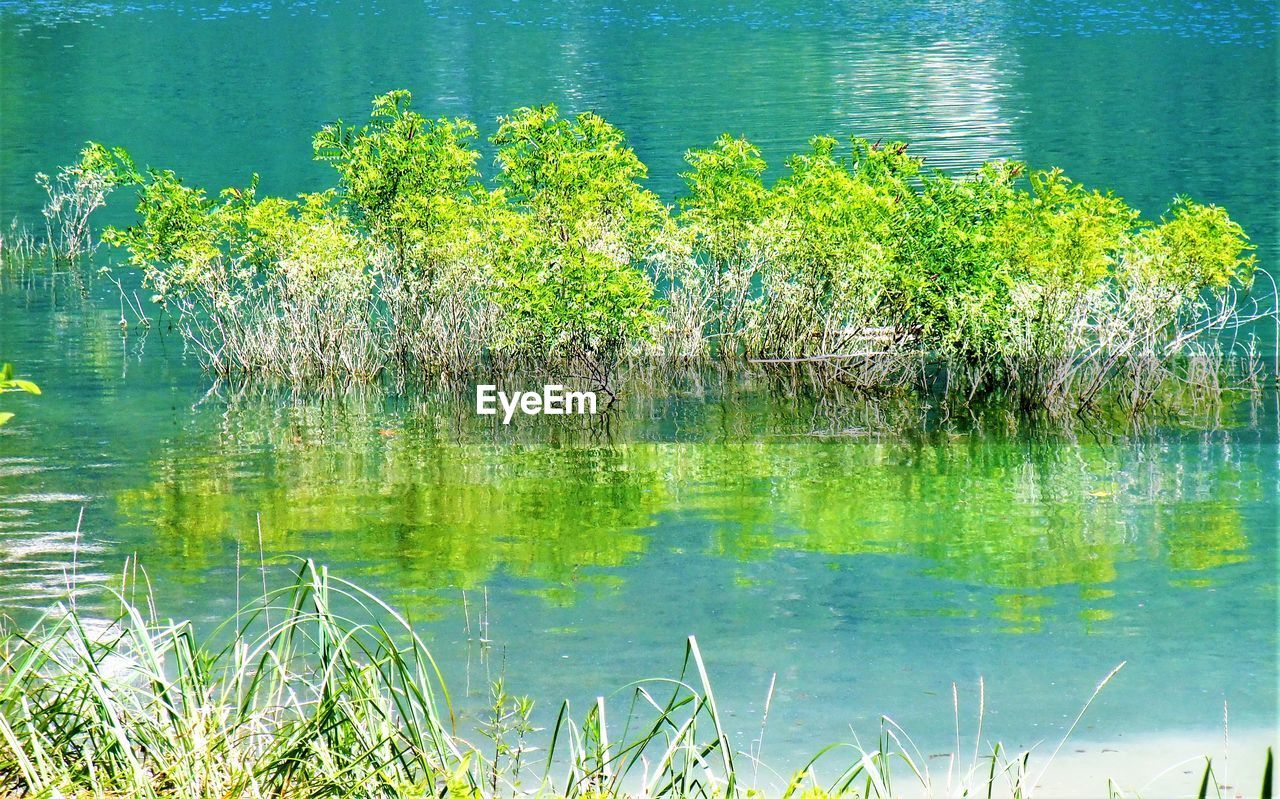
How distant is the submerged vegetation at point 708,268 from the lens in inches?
637

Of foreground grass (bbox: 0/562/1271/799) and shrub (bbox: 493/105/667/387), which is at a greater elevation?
shrub (bbox: 493/105/667/387)

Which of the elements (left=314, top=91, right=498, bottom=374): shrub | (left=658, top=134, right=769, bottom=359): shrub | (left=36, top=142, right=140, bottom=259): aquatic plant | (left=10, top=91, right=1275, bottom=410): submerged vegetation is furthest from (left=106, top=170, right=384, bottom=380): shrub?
(left=658, top=134, right=769, bottom=359): shrub

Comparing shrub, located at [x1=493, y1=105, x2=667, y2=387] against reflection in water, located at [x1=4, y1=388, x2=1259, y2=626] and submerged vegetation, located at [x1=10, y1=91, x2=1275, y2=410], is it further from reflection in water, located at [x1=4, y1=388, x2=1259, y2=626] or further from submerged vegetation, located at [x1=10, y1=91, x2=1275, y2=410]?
reflection in water, located at [x1=4, y1=388, x2=1259, y2=626]

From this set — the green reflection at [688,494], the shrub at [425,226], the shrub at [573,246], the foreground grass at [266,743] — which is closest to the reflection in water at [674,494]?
the green reflection at [688,494]

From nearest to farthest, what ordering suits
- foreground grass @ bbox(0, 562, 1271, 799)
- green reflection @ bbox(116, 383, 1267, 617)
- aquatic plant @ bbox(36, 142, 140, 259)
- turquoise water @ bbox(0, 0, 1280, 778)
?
foreground grass @ bbox(0, 562, 1271, 799) < turquoise water @ bbox(0, 0, 1280, 778) < green reflection @ bbox(116, 383, 1267, 617) < aquatic plant @ bbox(36, 142, 140, 259)

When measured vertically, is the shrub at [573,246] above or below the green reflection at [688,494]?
above

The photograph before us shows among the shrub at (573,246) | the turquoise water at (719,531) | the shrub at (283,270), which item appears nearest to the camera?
the turquoise water at (719,531)

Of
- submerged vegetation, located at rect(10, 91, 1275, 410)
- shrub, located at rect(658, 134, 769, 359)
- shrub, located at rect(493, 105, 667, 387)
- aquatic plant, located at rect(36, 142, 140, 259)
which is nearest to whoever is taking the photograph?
submerged vegetation, located at rect(10, 91, 1275, 410)

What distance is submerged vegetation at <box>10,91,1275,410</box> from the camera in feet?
53.1

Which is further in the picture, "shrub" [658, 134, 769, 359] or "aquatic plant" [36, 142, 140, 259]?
"aquatic plant" [36, 142, 140, 259]

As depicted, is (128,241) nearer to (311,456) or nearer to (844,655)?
(311,456)

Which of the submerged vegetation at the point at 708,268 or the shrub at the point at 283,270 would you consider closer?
the submerged vegetation at the point at 708,268

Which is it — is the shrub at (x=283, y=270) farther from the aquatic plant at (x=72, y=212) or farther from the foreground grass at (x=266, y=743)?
the foreground grass at (x=266, y=743)

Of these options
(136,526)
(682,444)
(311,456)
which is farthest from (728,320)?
(136,526)
